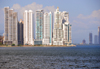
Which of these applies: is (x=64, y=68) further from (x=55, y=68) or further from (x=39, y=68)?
(x=39, y=68)

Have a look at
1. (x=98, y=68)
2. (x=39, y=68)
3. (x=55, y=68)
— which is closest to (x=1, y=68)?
(x=39, y=68)

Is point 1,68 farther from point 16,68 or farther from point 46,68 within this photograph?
point 46,68

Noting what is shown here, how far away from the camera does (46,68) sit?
58.8 m

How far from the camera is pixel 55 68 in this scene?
2307 inches

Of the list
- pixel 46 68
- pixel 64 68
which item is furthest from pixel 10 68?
pixel 64 68

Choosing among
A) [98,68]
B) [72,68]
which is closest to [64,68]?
[72,68]

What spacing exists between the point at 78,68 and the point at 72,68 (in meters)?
1.76

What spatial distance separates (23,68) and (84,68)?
17.9 metres

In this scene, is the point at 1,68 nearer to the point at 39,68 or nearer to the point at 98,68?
A: the point at 39,68

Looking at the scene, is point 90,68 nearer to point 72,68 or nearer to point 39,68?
point 72,68

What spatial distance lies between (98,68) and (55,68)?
12741 millimetres

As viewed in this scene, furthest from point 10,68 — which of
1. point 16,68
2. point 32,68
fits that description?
point 32,68

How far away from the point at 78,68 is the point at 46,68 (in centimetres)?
937

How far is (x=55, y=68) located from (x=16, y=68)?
1145 centimetres
